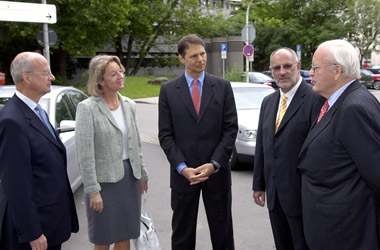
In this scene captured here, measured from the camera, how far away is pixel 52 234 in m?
2.53

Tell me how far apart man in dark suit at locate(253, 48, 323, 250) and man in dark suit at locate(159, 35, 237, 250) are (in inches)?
13.4

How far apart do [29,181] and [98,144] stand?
30.5 inches

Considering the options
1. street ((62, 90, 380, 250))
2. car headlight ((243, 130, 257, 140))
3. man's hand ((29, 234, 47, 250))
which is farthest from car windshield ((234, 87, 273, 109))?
man's hand ((29, 234, 47, 250))

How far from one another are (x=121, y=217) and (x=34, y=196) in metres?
0.89

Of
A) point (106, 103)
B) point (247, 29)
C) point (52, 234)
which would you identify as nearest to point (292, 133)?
point (106, 103)

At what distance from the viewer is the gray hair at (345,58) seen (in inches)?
90.4

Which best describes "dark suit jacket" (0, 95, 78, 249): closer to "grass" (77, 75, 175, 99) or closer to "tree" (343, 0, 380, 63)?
"grass" (77, 75, 175, 99)

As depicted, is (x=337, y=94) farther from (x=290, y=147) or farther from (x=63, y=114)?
(x=63, y=114)

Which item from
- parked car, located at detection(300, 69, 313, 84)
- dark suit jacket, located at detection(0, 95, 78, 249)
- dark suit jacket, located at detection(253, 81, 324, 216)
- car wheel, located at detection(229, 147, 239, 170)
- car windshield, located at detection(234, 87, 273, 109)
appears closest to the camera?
dark suit jacket, located at detection(0, 95, 78, 249)

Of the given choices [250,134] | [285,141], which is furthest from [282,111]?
[250,134]

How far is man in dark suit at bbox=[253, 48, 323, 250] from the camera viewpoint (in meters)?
2.88

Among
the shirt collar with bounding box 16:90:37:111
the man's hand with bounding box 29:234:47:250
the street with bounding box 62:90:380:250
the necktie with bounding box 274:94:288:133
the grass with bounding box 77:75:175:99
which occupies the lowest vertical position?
the street with bounding box 62:90:380:250

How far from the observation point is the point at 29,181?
2.30 metres

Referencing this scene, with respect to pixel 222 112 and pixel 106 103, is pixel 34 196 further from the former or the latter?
pixel 222 112
